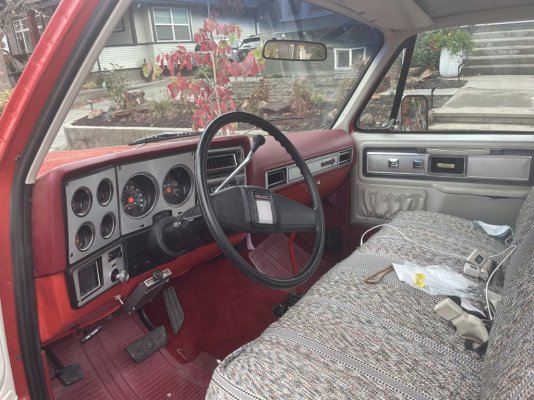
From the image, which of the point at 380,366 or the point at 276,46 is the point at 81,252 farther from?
the point at 276,46

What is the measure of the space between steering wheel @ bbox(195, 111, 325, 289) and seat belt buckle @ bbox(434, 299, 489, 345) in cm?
48

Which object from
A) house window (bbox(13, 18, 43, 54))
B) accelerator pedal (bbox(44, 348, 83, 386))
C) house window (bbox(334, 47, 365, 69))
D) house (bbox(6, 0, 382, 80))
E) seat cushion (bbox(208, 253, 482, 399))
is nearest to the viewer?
seat cushion (bbox(208, 253, 482, 399))

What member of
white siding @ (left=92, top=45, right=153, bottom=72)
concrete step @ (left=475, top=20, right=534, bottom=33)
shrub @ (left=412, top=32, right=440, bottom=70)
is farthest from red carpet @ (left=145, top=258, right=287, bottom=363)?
concrete step @ (left=475, top=20, right=534, bottom=33)

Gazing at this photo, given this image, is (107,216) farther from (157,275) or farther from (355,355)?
(355,355)

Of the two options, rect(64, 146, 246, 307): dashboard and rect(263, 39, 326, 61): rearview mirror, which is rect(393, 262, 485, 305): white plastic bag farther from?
rect(263, 39, 326, 61): rearview mirror

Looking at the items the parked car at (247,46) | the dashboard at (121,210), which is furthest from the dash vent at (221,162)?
the parked car at (247,46)

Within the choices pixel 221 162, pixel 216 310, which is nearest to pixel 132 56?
pixel 221 162

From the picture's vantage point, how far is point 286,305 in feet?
8.06

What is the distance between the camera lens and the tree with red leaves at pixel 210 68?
2.84m

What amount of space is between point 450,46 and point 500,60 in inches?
11.8

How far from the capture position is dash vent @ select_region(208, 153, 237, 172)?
203 cm

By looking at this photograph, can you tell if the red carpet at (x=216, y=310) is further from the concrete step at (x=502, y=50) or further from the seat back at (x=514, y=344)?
the concrete step at (x=502, y=50)

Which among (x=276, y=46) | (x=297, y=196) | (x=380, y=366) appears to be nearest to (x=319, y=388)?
(x=380, y=366)

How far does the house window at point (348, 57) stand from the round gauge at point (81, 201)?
1981 millimetres
